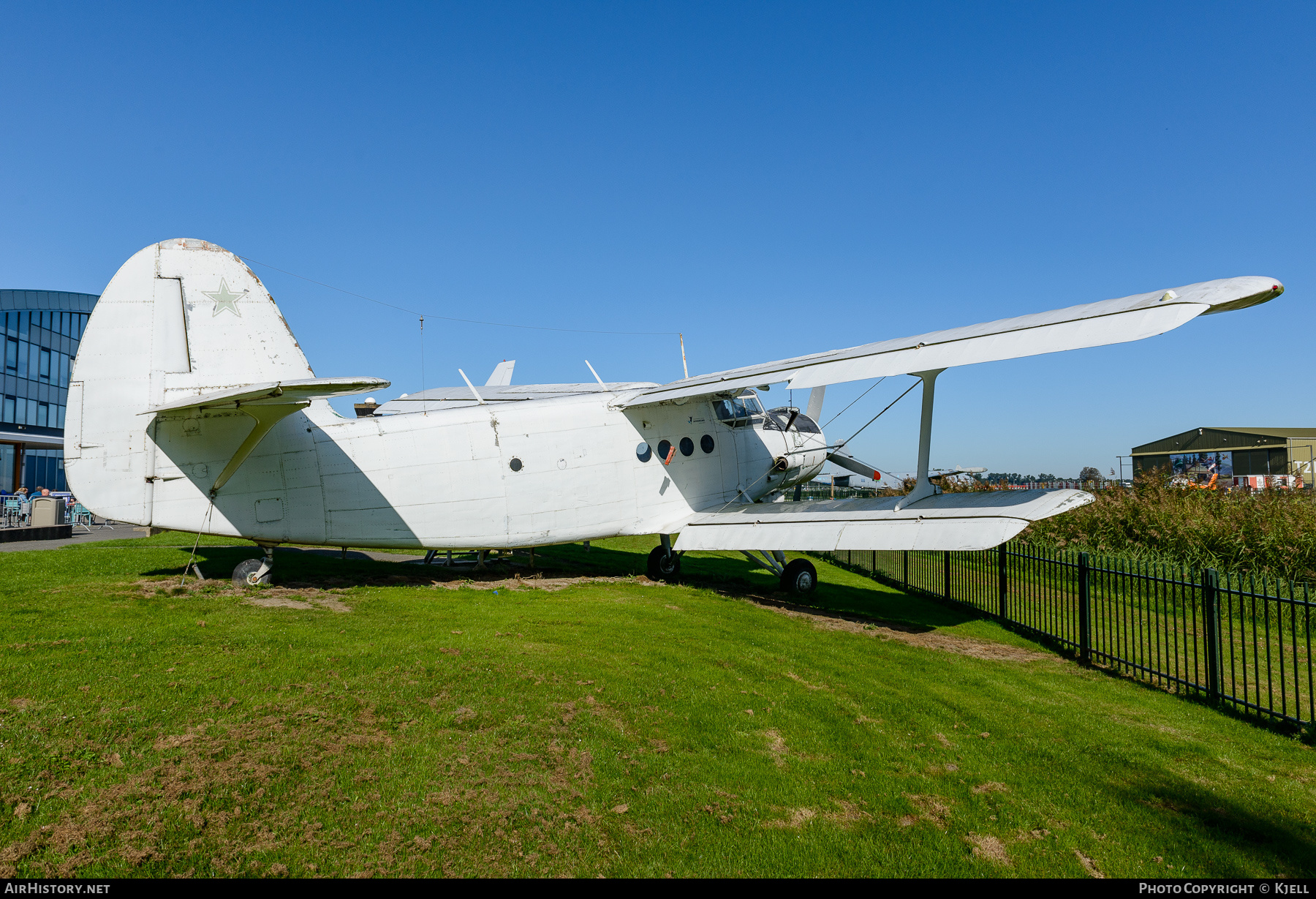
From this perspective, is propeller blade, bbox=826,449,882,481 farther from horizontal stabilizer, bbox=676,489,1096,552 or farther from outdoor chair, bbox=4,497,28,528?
outdoor chair, bbox=4,497,28,528

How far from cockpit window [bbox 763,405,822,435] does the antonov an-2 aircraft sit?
10.2 ft

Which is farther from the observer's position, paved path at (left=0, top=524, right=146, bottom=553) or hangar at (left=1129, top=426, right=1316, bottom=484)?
hangar at (left=1129, top=426, right=1316, bottom=484)

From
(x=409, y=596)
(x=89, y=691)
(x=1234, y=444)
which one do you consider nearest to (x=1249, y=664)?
(x=409, y=596)

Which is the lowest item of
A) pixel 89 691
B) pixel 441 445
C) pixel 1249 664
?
pixel 1249 664

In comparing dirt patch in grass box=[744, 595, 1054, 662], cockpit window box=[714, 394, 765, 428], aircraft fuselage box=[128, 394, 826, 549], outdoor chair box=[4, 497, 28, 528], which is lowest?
dirt patch in grass box=[744, 595, 1054, 662]

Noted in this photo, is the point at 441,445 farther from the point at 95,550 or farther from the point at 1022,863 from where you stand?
the point at 1022,863

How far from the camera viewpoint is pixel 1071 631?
1143 centimetres

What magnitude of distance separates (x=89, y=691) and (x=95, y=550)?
39.9 feet

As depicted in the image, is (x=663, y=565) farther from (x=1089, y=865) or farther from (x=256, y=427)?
(x=1089, y=865)

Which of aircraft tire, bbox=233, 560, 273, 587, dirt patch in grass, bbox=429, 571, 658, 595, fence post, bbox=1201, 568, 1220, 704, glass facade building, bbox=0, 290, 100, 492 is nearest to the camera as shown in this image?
fence post, bbox=1201, 568, 1220, 704

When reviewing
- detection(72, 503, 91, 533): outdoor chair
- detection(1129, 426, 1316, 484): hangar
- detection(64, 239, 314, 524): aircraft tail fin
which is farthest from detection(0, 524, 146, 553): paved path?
detection(1129, 426, 1316, 484): hangar

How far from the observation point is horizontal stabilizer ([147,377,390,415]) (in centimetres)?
855

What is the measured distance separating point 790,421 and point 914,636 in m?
7.48

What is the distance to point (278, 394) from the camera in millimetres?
8492
